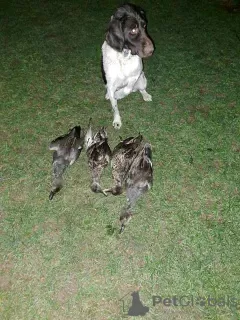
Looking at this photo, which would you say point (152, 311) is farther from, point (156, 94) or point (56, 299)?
point (156, 94)

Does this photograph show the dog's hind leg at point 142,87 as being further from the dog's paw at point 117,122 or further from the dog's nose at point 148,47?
the dog's nose at point 148,47

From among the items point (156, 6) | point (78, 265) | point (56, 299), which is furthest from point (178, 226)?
point (156, 6)

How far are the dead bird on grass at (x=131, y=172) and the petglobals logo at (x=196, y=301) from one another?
74cm

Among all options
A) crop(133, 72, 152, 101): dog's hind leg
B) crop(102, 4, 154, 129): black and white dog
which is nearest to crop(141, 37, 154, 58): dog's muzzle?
crop(102, 4, 154, 129): black and white dog

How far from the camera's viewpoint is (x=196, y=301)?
2.88 m

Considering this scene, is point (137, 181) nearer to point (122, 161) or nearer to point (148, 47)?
point (122, 161)

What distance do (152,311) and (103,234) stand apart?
2.73ft

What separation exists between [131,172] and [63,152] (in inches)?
31.4

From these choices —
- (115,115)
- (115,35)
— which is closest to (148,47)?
(115,35)

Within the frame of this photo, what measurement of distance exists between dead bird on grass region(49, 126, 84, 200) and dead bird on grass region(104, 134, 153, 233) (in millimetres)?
447

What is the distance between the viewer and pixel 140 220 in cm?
336

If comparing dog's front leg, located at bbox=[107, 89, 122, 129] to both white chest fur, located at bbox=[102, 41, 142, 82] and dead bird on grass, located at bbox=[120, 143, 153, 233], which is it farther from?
dead bird on grass, located at bbox=[120, 143, 153, 233]

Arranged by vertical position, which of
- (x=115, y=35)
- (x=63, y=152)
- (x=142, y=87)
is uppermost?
(x=115, y=35)

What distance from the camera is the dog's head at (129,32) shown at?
136 inches
